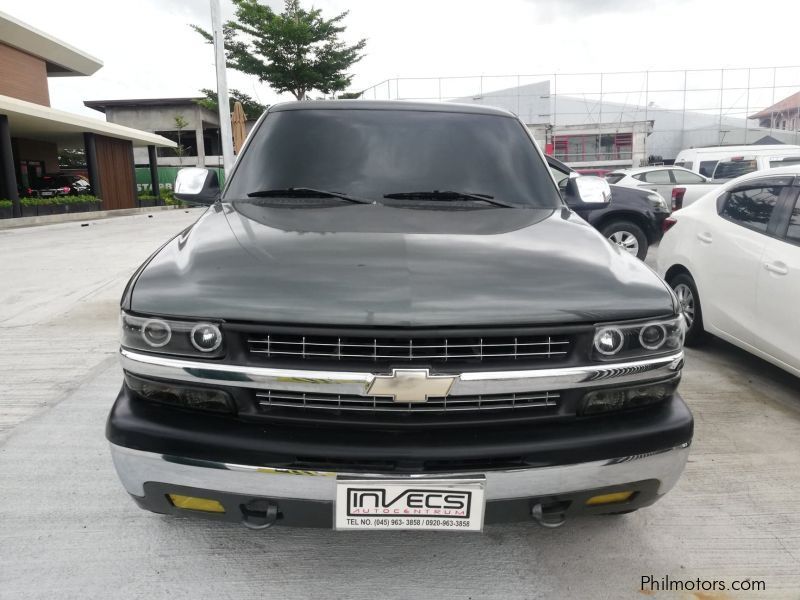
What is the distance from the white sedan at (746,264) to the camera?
12.0ft

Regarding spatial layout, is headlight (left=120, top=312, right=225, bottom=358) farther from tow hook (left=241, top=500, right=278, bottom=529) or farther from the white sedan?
the white sedan

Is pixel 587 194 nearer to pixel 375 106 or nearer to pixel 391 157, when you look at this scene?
pixel 391 157

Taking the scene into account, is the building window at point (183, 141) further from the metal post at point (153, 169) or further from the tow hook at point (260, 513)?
the tow hook at point (260, 513)

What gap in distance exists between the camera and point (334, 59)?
32.8 metres

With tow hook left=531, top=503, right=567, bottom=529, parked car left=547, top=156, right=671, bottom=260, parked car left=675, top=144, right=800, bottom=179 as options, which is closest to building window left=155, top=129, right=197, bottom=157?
parked car left=675, top=144, right=800, bottom=179

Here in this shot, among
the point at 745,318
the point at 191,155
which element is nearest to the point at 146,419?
the point at 745,318

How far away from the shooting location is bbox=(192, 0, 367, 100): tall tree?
1231 inches

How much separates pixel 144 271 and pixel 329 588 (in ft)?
4.15

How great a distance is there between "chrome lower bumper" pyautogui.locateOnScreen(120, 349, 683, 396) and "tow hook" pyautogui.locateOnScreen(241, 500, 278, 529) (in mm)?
343

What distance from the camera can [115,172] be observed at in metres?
25.2

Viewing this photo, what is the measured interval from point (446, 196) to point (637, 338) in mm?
1188

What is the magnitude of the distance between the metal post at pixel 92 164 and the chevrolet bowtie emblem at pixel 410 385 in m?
23.8

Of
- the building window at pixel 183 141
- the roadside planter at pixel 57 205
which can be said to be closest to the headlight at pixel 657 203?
the roadside planter at pixel 57 205

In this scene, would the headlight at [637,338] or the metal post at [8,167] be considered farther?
the metal post at [8,167]
